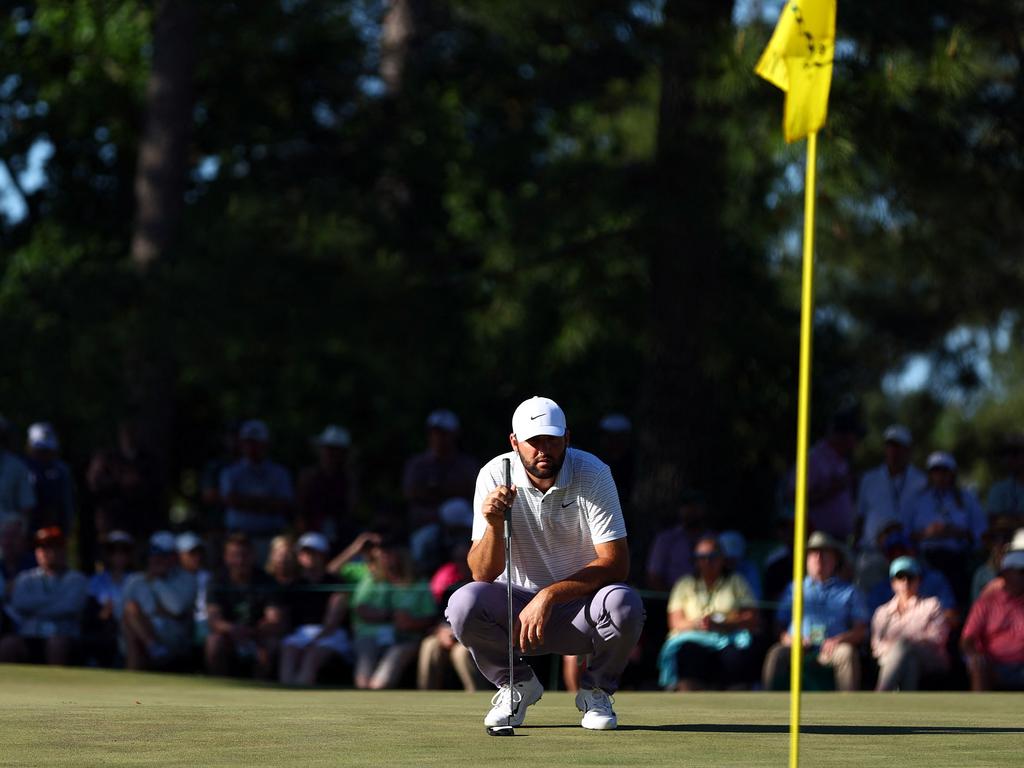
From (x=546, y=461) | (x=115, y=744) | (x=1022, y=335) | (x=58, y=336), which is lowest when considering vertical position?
(x=115, y=744)

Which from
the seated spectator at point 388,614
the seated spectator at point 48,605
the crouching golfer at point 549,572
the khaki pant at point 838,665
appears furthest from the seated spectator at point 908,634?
the seated spectator at point 48,605

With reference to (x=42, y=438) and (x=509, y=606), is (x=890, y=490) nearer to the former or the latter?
(x=42, y=438)

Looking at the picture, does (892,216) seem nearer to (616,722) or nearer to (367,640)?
(367,640)

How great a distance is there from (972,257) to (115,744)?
10.7 meters

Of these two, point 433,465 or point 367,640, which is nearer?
point 367,640

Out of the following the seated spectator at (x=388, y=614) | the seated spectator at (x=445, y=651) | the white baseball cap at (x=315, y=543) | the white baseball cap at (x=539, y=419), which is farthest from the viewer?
the white baseball cap at (x=315, y=543)

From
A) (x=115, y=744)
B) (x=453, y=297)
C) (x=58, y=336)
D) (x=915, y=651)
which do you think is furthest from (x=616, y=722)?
(x=58, y=336)

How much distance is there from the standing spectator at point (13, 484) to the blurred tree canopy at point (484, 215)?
39.1 inches

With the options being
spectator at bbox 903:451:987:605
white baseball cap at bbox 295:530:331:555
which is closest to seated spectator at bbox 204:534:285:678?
white baseball cap at bbox 295:530:331:555

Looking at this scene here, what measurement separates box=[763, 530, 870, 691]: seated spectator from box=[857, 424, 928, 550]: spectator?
3.47ft

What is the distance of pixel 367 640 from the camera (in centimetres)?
1408

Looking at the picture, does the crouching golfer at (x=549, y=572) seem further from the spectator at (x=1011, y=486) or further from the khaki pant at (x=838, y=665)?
the spectator at (x=1011, y=486)

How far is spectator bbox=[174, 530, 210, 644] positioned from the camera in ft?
48.8

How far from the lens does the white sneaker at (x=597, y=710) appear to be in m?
8.02
